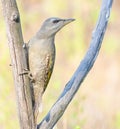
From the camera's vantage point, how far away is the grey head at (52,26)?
3.86 metres

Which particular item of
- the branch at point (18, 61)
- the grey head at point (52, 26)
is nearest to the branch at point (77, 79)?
the branch at point (18, 61)

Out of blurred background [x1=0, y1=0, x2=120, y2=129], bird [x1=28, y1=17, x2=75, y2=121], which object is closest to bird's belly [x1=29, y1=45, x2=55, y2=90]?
bird [x1=28, y1=17, x2=75, y2=121]

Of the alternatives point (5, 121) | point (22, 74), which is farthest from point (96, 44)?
point (5, 121)

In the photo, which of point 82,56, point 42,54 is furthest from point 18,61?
point 82,56

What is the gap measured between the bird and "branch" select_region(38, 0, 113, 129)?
4.6 inches

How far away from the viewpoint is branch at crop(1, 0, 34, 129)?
11.5ft

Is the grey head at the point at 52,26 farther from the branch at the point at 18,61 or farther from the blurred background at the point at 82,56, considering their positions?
the blurred background at the point at 82,56

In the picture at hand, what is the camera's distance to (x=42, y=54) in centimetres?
388

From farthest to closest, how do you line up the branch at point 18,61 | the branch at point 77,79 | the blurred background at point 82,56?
the blurred background at point 82,56, the branch at point 77,79, the branch at point 18,61

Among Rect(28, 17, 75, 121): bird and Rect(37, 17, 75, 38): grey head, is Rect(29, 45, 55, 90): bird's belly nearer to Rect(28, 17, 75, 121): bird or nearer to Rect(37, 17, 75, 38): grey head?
Rect(28, 17, 75, 121): bird

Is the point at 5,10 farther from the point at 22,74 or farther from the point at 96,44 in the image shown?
the point at 96,44

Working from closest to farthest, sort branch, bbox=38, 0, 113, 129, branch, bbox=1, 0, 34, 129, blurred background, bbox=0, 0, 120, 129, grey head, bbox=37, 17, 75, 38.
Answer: branch, bbox=1, 0, 34, 129 → branch, bbox=38, 0, 113, 129 → grey head, bbox=37, 17, 75, 38 → blurred background, bbox=0, 0, 120, 129

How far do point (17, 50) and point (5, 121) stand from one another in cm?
172

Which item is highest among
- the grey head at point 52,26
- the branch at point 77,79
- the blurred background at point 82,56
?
the grey head at point 52,26
